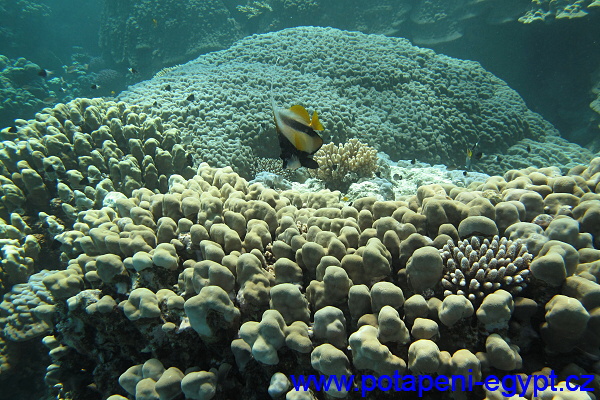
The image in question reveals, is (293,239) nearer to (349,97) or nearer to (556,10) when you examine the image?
(349,97)

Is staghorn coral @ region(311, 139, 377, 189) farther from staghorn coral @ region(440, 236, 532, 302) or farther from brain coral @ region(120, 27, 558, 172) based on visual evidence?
staghorn coral @ region(440, 236, 532, 302)

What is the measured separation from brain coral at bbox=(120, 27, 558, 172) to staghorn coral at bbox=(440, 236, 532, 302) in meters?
5.44

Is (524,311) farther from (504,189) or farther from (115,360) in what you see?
(115,360)

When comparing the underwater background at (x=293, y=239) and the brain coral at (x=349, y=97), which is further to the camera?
the brain coral at (x=349, y=97)

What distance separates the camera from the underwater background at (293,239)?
5.77 feet

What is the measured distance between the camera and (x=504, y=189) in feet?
9.59

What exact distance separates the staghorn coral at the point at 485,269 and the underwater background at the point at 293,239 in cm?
1

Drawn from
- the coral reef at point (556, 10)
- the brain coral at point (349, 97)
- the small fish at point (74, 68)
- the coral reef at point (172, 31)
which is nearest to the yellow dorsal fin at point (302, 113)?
the brain coral at point (349, 97)

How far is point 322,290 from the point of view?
6.60 feet

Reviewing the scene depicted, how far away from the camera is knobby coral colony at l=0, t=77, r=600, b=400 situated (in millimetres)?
1703

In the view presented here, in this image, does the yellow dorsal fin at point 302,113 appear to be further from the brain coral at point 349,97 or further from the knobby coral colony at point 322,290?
the brain coral at point 349,97

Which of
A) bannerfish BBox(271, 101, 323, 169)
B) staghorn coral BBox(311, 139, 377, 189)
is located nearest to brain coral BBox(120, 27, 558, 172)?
staghorn coral BBox(311, 139, 377, 189)

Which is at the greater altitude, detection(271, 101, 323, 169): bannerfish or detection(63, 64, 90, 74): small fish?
detection(271, 101, 323, 169): bannerfish

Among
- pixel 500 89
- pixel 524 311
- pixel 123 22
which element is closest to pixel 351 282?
pixel 524 311
